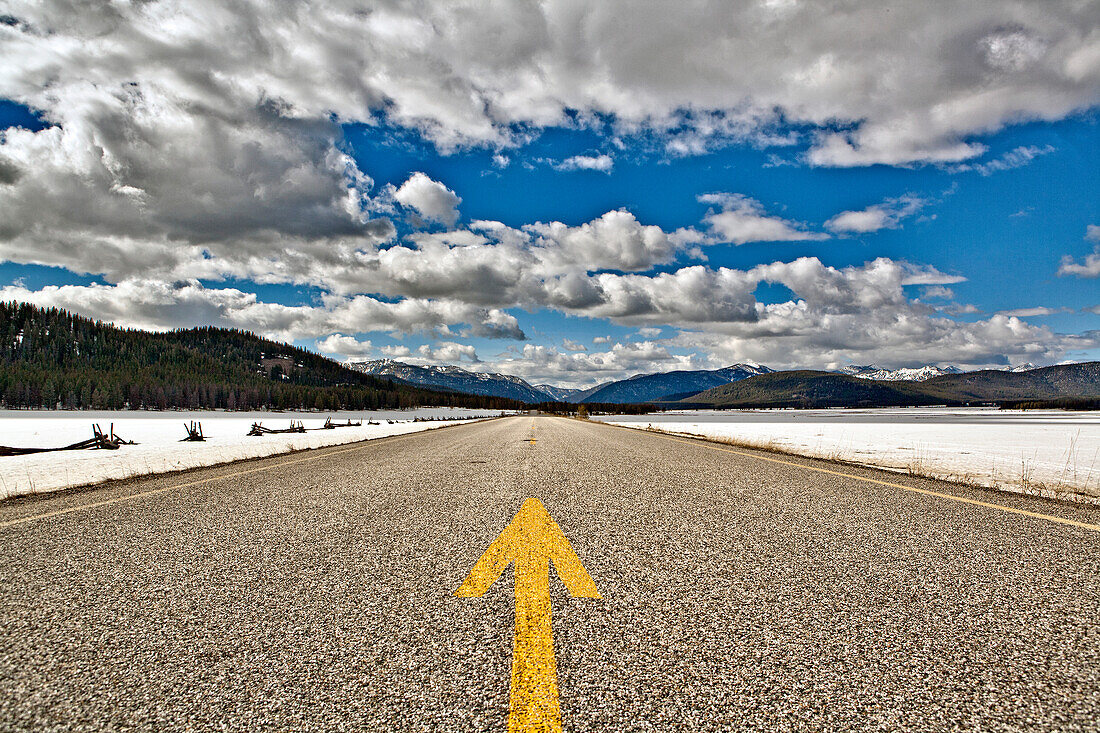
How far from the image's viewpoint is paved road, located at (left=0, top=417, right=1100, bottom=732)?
6.67 ft

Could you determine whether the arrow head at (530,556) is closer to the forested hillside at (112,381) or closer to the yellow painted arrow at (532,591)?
the yellow painted arrow at (532,591)

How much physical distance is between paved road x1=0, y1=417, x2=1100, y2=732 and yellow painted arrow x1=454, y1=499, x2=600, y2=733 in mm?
70

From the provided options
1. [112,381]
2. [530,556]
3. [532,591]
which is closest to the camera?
[532,591]

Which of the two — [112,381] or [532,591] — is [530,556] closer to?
[532,591]

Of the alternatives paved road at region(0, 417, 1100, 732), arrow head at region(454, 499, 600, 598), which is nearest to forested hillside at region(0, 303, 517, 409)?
paved road at region(0, 417, 1100, 732)

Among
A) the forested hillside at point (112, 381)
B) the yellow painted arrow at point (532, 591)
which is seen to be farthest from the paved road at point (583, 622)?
the forested hillside at point (112, 381)

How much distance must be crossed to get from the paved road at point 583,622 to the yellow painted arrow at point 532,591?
0.23ft

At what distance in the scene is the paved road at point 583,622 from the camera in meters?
2.03

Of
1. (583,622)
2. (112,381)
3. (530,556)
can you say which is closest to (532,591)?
(583,622)

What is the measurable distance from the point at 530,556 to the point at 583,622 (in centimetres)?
132

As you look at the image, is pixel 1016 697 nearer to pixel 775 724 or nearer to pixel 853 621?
pixel 853 621

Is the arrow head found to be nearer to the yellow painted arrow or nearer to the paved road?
the yellow painted arrow

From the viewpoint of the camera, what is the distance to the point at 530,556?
13.5ft

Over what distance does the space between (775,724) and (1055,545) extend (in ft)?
13.9
